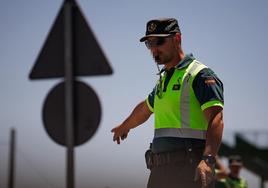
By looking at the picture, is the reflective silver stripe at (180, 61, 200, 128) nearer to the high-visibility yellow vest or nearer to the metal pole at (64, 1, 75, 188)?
the high-visibility yellow vest

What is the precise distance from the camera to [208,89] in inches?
183

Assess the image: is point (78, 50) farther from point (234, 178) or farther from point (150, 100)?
point (234, 178)

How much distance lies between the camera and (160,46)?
4.96 meters

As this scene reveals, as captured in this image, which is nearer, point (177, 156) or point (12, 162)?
point (177, 156)

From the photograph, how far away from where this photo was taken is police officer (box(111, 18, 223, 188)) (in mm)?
4609

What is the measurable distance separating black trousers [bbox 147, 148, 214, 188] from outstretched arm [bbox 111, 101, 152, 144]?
80 centimetres

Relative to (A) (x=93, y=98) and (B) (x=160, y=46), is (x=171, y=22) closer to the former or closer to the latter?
A: (B) (x=160, y=46)

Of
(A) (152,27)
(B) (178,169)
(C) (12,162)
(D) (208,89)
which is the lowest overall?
(C) (12,162)

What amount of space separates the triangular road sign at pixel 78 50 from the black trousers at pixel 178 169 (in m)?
1.01

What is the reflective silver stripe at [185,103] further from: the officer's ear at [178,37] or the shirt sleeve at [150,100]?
the shirt sleeve at [150,100]

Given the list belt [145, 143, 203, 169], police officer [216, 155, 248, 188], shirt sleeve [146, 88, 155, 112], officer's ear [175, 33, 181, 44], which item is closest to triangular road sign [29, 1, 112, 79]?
shirt sleeve [146, 88, 155, 112]

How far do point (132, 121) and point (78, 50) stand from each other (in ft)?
2.74

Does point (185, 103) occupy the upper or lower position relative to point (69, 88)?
lower

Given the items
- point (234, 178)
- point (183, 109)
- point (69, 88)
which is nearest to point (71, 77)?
point (69, 88)
